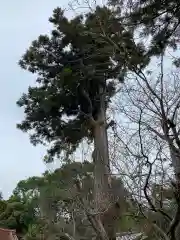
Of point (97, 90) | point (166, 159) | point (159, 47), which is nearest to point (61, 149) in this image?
point (97, 90)

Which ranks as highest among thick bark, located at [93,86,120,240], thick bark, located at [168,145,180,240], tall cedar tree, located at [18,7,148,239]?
tall cedar tree, located at [18,7,148,239]

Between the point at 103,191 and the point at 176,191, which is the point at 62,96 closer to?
the point at 103,191

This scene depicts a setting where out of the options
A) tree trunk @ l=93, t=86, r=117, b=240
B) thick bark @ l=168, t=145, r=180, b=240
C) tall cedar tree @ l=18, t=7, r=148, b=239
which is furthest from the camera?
tall cedar tree @ l=18, t=7, r=148, b=239

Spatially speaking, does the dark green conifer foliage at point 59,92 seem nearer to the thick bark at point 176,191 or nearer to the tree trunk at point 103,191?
the tree trunk at point 103,191

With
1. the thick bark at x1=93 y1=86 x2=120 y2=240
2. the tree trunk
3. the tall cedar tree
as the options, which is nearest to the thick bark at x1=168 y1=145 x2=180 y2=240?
the tree trunk

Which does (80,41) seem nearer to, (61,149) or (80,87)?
(80,87)

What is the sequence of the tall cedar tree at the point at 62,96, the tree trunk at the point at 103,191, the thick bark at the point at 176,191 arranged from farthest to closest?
the tall cedar tree at the point at 62,96 → the tree trunk at the point at 103,191 → the thick bark at the point at 176,191

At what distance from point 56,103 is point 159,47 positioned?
8511mm

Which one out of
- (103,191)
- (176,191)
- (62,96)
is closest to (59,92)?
(62,96)

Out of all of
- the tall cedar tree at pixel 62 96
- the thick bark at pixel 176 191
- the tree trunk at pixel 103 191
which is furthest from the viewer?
A: the tall cedar tree at pixel 62 96

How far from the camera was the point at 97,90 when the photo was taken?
14.5 m

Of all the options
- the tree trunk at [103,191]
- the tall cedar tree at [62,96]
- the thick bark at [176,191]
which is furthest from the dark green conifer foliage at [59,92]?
the thick bark at [176,191]

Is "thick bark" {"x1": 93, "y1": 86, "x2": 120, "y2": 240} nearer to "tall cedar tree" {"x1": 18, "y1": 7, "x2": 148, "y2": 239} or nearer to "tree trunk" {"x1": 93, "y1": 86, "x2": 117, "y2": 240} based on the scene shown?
"tree trunk" {"x1": 93, "y1": 86, "x2": 117, "y2": 240}

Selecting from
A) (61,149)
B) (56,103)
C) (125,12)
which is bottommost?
A: (125,12)
